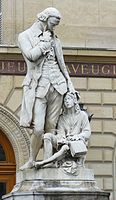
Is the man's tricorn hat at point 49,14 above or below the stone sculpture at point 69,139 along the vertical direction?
above

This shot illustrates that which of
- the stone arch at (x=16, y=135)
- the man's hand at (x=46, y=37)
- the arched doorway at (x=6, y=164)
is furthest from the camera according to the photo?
the arched doorway at (x=6, y=164)

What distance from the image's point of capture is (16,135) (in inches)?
771

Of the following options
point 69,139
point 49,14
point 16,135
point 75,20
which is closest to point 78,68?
point 75,20

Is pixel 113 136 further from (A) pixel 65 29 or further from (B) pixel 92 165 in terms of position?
(A) pixel 65 29

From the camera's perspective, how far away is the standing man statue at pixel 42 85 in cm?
1156

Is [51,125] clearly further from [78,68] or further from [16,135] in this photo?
[78,68]

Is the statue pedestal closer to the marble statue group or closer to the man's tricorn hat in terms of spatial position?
the marble statue group

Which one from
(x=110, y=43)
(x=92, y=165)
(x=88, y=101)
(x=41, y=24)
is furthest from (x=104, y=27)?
(x=41, y=24)

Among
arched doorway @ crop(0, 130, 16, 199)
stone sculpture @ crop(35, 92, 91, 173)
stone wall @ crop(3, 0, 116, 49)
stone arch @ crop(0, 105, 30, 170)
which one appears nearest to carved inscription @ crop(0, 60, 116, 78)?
stone wall @ crop(3, 0, 116, 49)

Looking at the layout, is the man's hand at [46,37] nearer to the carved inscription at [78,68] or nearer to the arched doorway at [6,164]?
the carved inscription at [78,68]

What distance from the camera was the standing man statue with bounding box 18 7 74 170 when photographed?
11562 mm

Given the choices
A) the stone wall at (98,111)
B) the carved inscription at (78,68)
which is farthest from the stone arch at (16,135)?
the carved inscription at (78,68)

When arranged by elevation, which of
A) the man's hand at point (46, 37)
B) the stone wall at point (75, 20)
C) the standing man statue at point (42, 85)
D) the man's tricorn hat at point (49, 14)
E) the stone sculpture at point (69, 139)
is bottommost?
the stone sculpture at point (69, 139)

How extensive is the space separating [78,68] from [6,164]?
319 centimetres
